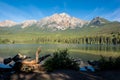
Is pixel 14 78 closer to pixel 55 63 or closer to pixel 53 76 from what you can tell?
pixel 53 76

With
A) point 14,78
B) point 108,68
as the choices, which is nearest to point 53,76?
point 14,78

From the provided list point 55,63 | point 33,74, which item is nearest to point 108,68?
point 55,63

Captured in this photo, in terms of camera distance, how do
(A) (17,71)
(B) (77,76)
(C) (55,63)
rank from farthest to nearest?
1. (C) (55,63)
2. (A) (17,71)
3. (B) (77,76)

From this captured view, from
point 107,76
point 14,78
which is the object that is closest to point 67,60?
point 107,76

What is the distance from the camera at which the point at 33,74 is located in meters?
15.1

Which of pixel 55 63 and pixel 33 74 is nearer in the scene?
pixel 33 74

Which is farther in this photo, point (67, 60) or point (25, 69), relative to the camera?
point (67, 60)

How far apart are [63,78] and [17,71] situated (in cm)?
463

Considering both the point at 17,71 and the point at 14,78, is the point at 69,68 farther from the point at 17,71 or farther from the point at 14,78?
the point at 14,78

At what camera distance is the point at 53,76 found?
48.2 feet

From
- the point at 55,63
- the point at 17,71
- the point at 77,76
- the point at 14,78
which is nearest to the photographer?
the point at 14,78

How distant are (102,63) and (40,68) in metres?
7.15

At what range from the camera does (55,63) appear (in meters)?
18.8

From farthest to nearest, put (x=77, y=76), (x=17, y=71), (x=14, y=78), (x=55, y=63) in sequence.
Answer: (x=55, y=63) → (x=17, y=71) → (x=77, y=76) → (x=14, y=78)
